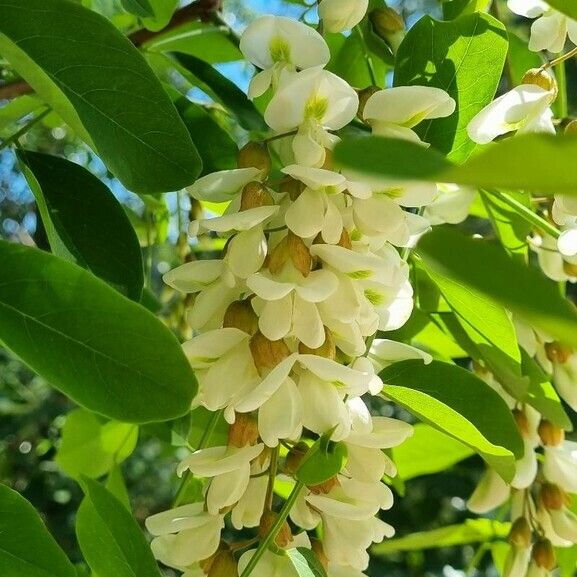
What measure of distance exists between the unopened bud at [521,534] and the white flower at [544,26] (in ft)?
1.07

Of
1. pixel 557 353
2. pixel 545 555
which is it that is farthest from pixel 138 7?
pixel 545 555

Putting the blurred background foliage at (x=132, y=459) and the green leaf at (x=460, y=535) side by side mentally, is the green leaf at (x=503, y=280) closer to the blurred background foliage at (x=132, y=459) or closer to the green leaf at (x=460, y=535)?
the green leaf at (x=460, y=535)

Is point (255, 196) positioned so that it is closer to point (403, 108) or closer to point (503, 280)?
point (403, 108)

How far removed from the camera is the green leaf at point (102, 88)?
0.41 meters

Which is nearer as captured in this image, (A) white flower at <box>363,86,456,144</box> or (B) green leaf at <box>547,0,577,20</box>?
(B) green leaf at <box>547,0,577,20</box>

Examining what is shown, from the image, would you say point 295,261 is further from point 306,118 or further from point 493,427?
point 493,427

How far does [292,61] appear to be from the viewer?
1.41 feet

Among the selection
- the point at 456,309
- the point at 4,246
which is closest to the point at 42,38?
the point at 4,246

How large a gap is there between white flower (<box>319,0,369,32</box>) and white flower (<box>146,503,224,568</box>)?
0.24 metres

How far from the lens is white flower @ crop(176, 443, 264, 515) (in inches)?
16.5

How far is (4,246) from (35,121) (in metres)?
0.24

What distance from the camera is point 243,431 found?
43 cm

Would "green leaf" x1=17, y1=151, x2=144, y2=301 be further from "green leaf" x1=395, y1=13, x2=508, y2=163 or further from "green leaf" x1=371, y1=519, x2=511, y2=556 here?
"green leaf" x1=371, y1=519, x2=511, y2=556

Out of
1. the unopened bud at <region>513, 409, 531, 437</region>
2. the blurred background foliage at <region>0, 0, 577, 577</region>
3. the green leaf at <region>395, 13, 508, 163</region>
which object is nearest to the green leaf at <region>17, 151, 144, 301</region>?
the green leaf at <region>395, 13, 508, 163</region>
